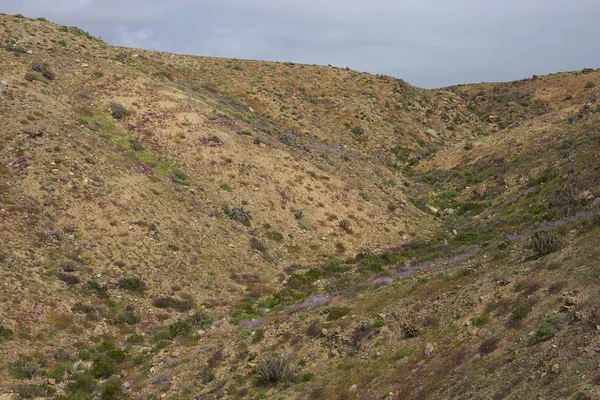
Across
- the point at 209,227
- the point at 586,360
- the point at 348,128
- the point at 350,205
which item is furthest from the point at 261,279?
the point at 348,128

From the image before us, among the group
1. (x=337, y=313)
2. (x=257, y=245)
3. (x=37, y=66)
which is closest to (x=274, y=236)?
(x=257, y=245)

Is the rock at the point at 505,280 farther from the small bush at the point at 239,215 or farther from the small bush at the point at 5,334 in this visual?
the small bush at the point at 239,215

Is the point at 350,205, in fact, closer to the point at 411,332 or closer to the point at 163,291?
the point at 163,291

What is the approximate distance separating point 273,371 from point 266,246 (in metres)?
16.6

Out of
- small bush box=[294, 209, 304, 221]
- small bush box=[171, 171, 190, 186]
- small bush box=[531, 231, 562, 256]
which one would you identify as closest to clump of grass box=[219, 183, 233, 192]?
small bush box=[171, 171, 190, 186]

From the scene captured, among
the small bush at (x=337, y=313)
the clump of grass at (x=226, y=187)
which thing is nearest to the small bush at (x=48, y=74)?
the clump of grass at (x=226, y=187)

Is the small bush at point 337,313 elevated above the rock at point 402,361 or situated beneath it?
elevated above

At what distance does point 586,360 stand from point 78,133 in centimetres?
3648

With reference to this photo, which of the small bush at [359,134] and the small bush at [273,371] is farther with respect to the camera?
the small bush at [359,134]

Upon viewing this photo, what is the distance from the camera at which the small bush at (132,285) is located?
25.9 meters

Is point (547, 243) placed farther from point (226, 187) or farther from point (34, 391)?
point (226, 187)

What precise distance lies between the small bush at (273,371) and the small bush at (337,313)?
3.60m

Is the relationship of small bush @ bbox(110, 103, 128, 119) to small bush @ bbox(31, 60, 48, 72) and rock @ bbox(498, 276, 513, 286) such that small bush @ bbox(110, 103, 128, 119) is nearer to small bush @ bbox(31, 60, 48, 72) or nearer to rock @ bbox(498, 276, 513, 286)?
small bush @ bbox(31, 60, 48, 72)

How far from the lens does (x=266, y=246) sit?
110 ft
